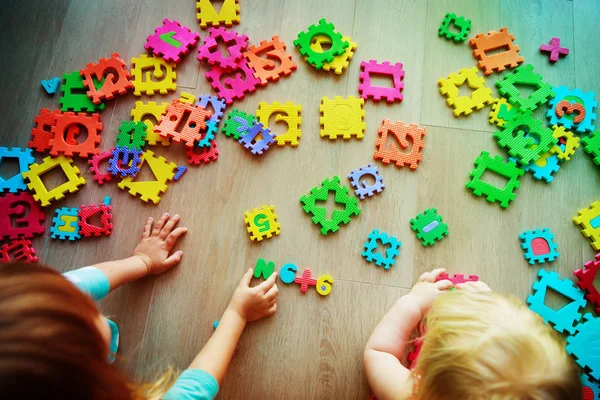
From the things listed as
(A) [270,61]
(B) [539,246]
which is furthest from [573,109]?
(A) [270,61]

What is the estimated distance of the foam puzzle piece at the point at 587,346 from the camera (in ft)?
3.57

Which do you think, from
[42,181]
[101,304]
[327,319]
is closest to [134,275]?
[101,304]

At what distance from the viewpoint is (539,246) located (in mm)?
1189

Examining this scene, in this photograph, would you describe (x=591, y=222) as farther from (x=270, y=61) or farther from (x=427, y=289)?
(x=270, y=61)

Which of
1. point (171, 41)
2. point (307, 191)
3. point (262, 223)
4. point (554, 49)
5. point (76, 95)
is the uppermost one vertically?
point (554, 49)

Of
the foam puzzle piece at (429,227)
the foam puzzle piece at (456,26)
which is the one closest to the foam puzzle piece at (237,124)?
the foam puzzle piece at (429,227)

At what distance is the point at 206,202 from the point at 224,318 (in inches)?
13.4

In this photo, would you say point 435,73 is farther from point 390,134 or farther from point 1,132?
point 1,132

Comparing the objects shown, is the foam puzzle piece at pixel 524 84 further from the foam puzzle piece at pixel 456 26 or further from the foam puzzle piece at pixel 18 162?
the foam puzzle piece at pixel 18 162

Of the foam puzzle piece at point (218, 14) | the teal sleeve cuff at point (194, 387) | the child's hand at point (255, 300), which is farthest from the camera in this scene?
the foam puzzle piece at point (218, 14)

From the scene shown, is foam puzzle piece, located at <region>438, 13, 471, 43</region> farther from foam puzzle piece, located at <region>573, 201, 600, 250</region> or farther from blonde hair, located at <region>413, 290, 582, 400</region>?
blonde hair, located at <region>413, 290, 582, 400</region>

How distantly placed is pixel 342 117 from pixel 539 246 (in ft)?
2.20

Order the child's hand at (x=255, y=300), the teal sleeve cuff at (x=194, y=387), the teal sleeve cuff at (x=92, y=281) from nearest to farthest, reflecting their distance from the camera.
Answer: the teal sleeve cuff at (x=194, y=387) → the teal sleeve cuff at (x=92, y=281) → the child's hand at (x=255, y=300)

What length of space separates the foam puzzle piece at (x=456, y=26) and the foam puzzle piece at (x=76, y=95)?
3.57 ft
